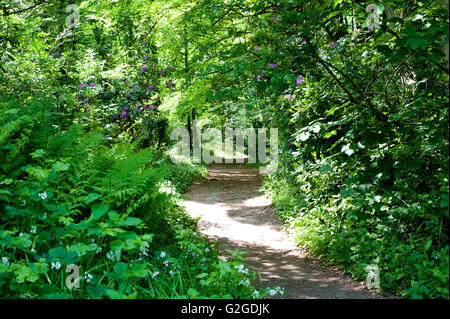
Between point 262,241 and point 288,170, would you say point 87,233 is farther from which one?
point 288,170

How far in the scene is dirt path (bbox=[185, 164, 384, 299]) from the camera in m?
4.30

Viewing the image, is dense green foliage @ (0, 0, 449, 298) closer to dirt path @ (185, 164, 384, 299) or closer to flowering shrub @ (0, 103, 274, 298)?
flowering shrub @ (0, 103, 274, 298)

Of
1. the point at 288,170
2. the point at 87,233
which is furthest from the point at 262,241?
the point at 87,233

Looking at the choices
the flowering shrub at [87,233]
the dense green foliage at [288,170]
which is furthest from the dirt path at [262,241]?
the flowering shrub at [87,233]

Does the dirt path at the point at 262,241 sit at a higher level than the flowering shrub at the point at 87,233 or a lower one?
lower

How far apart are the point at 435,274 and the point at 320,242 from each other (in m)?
2.22

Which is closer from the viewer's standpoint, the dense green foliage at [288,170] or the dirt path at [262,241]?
the dense green foliage at [288,170]

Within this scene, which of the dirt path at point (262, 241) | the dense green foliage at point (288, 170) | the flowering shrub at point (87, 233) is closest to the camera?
the flowering shrub at point (87, 233)

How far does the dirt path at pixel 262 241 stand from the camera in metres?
4.30

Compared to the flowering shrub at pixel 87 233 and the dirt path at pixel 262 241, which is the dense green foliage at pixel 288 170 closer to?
the flowering shrub at pixel 87 233

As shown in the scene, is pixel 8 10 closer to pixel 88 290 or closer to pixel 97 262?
pixel 97 262

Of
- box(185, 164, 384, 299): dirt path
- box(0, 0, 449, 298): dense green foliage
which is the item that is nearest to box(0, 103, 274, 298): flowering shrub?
box(0, 0, 449, 298): dense green foliage

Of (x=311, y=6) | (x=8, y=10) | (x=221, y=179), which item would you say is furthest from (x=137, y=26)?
(x=311, y=6)

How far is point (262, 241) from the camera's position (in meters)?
6.36
